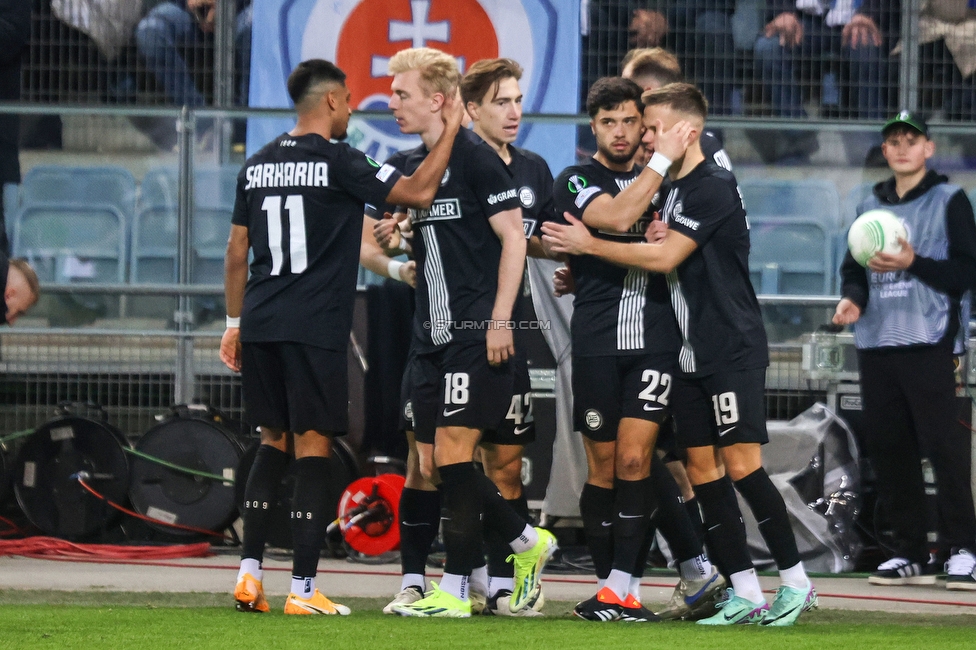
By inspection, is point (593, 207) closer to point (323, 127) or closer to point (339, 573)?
point (323, 127)

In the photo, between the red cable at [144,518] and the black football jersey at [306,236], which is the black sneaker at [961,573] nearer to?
the black football jersey at [306,236]

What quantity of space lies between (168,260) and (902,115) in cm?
419

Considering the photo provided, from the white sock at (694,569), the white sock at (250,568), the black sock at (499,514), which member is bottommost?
the white sock at (694,569)

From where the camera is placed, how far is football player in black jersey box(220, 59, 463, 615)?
5.41 m

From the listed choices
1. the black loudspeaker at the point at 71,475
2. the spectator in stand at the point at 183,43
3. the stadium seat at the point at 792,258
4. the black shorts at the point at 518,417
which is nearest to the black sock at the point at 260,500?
the black shorts at the point at 518,417

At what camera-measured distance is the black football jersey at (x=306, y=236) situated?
5.44 metres

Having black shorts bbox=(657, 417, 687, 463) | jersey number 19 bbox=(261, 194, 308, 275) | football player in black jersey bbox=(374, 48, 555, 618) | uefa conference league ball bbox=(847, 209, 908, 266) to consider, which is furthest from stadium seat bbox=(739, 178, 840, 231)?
jersey number 19 bbox=(261, 194, 308, 275)

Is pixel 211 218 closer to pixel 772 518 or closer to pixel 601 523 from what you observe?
pixel 601 523

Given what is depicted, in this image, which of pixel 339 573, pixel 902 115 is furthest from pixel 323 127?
pixel 902 115

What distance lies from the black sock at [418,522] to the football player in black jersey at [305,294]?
0.42m

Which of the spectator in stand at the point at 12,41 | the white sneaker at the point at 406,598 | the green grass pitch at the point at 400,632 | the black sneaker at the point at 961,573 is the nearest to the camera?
the green grass pitch at the point at 400,632

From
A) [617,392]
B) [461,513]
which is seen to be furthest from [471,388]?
[617,392]

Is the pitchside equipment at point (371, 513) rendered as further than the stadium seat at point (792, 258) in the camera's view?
No

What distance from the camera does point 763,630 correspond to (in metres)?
5.11
